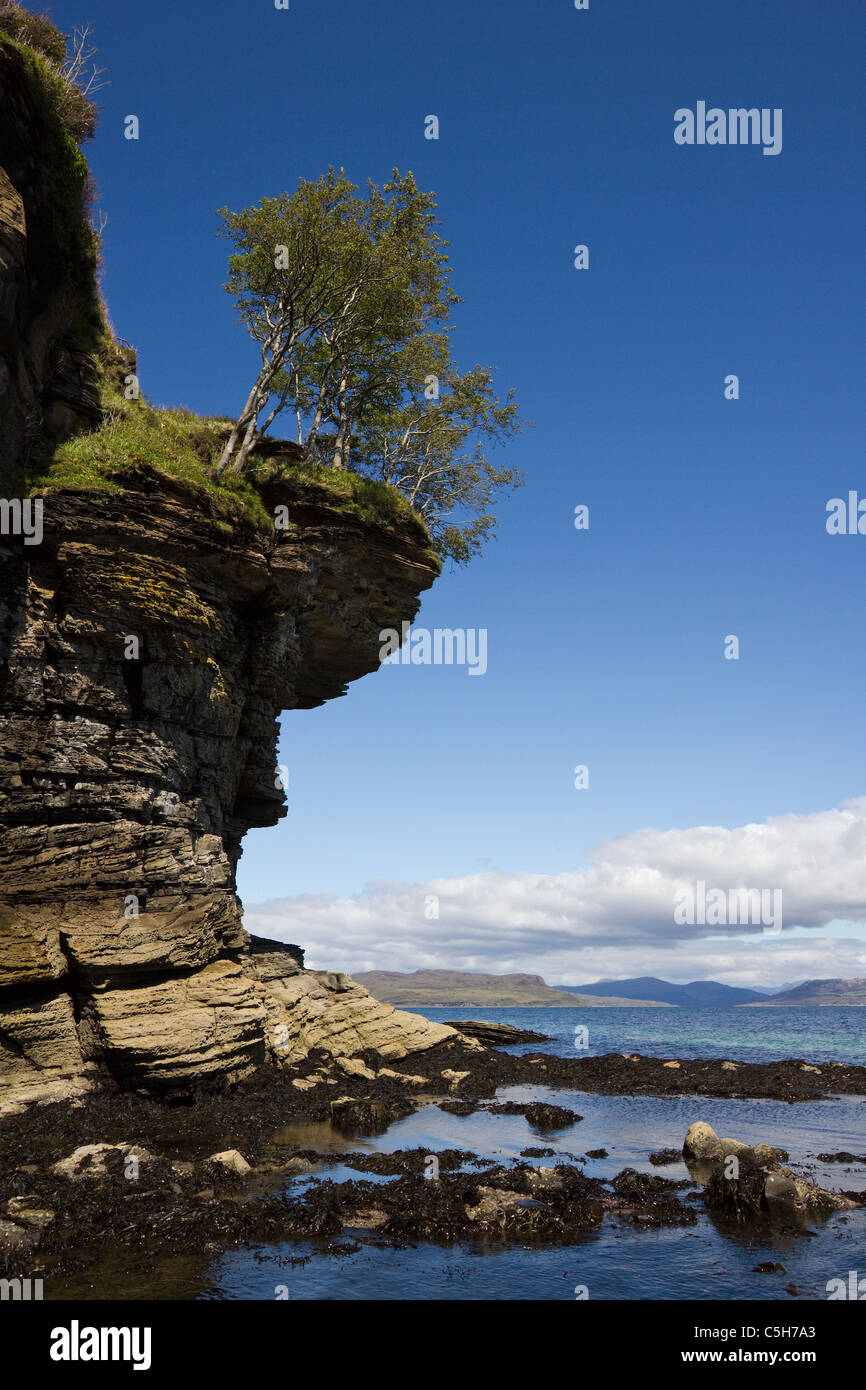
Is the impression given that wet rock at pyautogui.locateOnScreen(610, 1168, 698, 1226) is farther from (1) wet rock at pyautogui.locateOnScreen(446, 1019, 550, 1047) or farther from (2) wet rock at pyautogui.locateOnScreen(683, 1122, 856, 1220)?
(1) wet rock at pyautogui.locateOnScreen(446, 1019, 550, 1047)

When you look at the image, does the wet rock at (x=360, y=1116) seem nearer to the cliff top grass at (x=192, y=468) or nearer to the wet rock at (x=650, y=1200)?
the wet rock at (x=650, y=1200)

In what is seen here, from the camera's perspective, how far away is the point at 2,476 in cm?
2420

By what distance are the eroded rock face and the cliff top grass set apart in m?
0.56

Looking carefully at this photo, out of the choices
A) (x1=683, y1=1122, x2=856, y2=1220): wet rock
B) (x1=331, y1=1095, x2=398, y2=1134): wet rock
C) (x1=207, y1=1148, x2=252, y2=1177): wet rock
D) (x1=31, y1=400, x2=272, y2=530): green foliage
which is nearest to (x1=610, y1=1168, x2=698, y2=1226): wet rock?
(x1=683, y1=1122, x2=856, y2=1220): wet rock

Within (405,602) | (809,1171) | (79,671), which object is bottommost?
(809,1171)

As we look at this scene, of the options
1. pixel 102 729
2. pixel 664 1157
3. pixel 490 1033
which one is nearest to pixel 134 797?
pixel 102 729

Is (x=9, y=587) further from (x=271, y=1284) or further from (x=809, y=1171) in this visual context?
(x=809, y=1171)

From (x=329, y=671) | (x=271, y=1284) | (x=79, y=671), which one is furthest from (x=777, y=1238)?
(x=329, y=671)

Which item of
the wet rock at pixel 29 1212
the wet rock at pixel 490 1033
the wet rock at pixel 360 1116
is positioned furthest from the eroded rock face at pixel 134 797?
the wet rock at pixel 490 1033

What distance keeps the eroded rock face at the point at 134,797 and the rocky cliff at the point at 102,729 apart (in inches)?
2.7

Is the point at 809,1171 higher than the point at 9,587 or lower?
lower

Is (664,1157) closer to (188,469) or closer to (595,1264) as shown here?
(595,1264)

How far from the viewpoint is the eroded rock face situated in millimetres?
22922

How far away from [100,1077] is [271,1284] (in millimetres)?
12990
